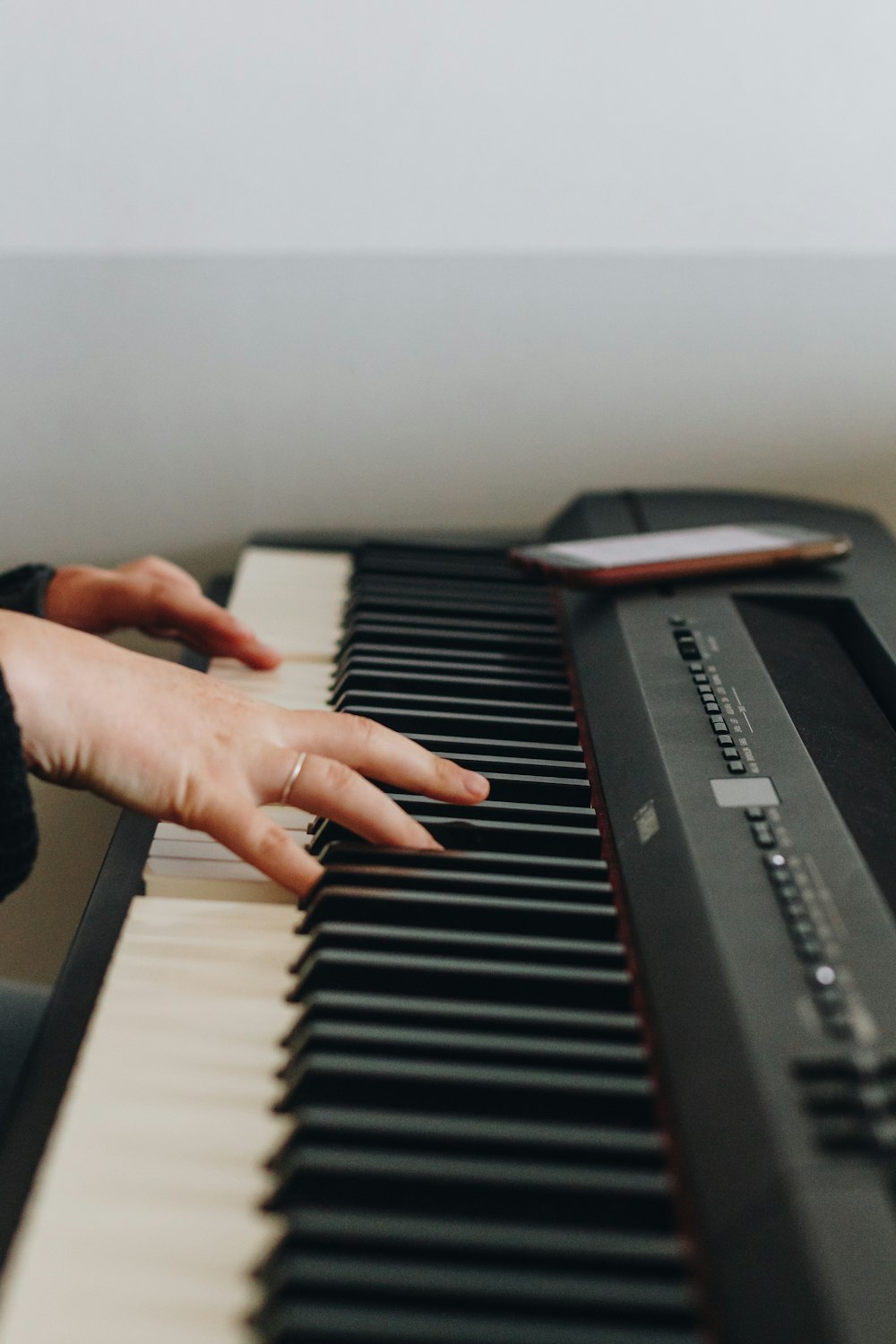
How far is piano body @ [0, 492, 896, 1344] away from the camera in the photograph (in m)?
0.45

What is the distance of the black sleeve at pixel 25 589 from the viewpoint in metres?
0.98

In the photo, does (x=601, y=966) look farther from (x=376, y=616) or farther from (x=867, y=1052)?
(x=376, y=616)

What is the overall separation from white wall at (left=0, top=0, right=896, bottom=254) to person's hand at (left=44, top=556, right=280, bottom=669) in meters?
0.32

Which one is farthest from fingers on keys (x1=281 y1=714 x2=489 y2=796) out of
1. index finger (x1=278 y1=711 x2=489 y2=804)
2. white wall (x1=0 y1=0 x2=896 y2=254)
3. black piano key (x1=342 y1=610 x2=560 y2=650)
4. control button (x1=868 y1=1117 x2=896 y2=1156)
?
white wall (x1=0 y1=0 x2=896 y2=254)

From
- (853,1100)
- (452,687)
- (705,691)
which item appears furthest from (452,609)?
(853,1100)

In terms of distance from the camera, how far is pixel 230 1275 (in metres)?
0.46

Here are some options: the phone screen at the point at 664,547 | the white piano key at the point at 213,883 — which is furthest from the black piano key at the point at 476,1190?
the phone screen at the point at 664,547

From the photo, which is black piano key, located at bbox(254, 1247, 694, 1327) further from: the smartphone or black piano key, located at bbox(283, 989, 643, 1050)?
the smartphone

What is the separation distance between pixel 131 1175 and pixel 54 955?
706mm

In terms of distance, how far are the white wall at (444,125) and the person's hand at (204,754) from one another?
0.56 metres

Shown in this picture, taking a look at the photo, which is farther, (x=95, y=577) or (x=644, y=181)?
(x=644, y=181)

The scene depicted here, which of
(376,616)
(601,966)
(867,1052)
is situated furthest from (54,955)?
(867,1052)

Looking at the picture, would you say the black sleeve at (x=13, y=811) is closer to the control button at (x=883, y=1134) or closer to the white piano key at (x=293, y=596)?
the white piano key at (x=293, y=596)

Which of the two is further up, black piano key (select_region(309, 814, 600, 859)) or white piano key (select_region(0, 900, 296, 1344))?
black piano key (select_region(309, 814, 600, 859))
